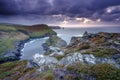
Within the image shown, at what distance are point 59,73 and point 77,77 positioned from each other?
5.89m

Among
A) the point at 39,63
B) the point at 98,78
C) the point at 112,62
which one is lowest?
the point at 39,63

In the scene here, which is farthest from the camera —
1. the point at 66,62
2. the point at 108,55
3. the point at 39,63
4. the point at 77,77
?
the point at 39,63

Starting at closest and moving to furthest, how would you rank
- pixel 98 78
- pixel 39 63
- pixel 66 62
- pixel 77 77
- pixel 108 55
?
pixel 98 78 < pixel 77 77 < pixel 108 55 < pixel 66 62 < pixel 39 63

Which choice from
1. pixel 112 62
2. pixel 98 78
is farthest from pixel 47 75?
pixel 112 62

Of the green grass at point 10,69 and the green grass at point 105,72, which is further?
the green grass at point 10,69

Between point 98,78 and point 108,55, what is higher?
point 108,55

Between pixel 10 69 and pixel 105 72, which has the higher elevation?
pixel 105 72

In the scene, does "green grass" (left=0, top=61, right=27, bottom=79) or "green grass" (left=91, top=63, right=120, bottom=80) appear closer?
→ "green grass" (left=91, top=63, right=120, bottom=80)

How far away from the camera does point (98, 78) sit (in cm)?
3406

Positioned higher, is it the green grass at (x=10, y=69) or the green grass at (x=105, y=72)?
the green grass at (x=105, y=72)

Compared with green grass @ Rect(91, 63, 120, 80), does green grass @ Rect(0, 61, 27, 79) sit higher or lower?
lower

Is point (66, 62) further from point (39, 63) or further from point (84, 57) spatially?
point (39, 63)

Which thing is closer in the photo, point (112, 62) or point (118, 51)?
point (112, 62)

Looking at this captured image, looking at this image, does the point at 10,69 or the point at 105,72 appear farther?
the point at 10,69
